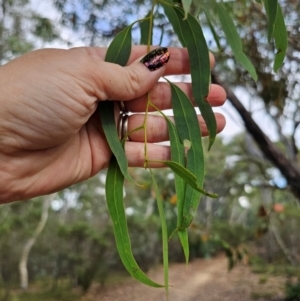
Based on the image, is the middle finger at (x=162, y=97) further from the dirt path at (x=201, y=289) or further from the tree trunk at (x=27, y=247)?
the tree trunk at (x=27, y=247)

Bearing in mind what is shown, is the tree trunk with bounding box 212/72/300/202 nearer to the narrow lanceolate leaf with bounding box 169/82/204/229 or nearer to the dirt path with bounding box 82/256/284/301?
the narrow lanceolate leaf with bounding box 169/82/204/229

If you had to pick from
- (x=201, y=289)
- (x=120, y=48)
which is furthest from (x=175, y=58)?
(x=201, y=289)

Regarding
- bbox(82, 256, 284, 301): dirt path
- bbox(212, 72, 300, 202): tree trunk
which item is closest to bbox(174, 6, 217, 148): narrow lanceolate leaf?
bbox(212, 72, 300, 202): tree trunk

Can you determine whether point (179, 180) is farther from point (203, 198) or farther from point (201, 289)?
point (203, 198)

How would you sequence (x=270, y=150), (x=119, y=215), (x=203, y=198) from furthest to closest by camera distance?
1. (x=203, y=198)
2. (x=270, y=150)
3. (x=119, y=215)

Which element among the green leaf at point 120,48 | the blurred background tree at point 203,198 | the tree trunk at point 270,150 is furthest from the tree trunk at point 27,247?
the green leaf at point 120,48

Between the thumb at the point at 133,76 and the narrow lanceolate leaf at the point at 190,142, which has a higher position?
the thumb at the point at 133,76

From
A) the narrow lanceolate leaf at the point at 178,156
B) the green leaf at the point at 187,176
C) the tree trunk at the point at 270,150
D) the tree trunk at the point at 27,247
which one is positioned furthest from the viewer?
the tree trunk at the point at 27,247
